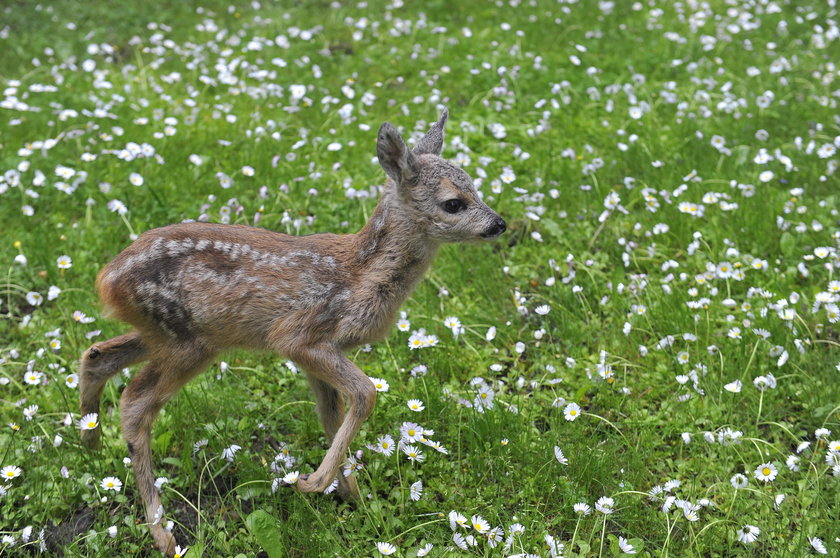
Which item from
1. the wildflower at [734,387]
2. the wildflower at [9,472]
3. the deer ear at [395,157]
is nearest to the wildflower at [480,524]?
the wildflower at [734,387]

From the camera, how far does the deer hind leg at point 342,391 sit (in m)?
3.90

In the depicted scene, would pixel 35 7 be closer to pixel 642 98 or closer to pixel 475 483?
pixel 642 98

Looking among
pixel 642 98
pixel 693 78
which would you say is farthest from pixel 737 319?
pixel 693 78

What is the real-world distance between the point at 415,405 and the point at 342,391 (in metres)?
0.76

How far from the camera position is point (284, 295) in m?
4.09

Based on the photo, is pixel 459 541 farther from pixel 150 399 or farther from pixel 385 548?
pixel 150 399

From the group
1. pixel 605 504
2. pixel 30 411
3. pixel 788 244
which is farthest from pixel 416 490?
pixel 788 244

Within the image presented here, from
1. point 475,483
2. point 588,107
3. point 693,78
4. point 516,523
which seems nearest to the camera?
point 516,523

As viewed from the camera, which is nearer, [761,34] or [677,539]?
[677,539]

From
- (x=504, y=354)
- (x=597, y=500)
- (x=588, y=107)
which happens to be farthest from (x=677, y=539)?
(x=588, y=107)

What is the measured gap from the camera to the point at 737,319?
17.8 feet

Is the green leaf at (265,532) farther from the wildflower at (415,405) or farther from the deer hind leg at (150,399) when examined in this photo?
the wildflower at (415,405)

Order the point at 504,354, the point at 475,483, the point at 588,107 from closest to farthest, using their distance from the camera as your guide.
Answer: the point at 475,483 < the point at 504,354 < the point at 588,107

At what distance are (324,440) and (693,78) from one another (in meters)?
5.69
